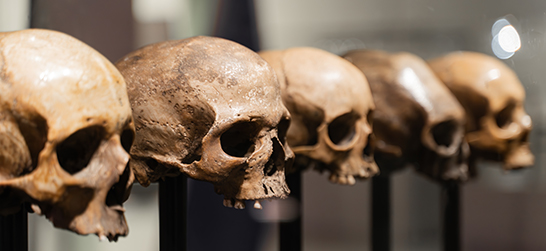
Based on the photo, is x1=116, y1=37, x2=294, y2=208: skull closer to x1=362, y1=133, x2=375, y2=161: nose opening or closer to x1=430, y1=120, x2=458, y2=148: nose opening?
x1=362, y1=133, x2=375, y2=161: nose opening

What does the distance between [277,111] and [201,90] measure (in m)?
0.16

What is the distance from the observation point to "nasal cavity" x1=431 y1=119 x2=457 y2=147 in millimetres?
1573

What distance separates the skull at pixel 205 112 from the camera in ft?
3.21

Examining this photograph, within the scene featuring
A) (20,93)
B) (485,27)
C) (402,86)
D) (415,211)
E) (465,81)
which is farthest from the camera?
(415,211)

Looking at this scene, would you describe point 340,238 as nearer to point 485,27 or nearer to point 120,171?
point 485,27

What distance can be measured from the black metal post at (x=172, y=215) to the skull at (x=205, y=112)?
73 mm

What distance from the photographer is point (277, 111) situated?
3.44 ft

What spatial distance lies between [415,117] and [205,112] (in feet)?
2.54

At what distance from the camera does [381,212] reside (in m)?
1.93

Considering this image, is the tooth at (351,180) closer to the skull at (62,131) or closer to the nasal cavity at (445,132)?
the nasal cavity at (445,132)

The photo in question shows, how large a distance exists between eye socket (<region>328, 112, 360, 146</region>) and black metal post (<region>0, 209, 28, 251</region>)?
730 millimetres

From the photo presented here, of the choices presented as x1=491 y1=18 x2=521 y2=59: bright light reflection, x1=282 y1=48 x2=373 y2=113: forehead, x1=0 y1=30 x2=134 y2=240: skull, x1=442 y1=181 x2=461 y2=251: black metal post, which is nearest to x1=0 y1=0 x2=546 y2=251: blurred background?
x1=491 y1=18 x2=521 y2=59: bright light reflection

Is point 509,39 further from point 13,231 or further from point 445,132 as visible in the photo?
point 13,231

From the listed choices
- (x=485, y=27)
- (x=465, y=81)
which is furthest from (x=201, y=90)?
(x=485, y=27)
